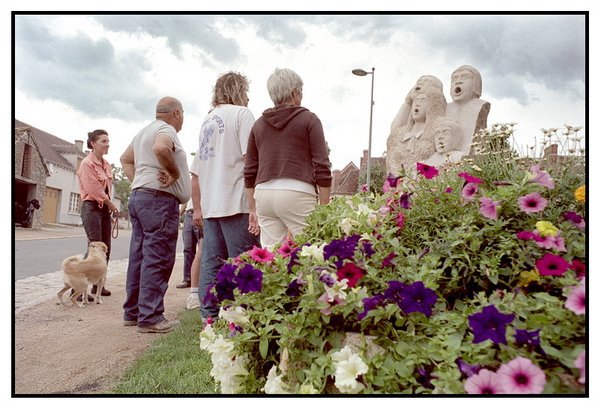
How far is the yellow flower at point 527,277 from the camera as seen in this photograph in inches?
67.9

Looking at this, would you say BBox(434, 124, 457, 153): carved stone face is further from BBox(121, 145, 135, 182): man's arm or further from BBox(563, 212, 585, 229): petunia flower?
BBox(563, 212, 585, 229): petunia flower

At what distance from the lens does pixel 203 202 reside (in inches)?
136

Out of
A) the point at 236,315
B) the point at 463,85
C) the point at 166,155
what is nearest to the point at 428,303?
the point at 236,315

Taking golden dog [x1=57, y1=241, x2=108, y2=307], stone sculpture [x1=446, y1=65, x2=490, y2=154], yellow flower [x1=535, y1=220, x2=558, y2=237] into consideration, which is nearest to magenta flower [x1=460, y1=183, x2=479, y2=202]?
yellow flower [x1=535, y1=220, x2=558, y2=237]

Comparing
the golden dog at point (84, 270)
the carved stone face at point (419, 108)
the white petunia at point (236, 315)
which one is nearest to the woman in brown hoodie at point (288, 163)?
the white petunia at point (236, 315)

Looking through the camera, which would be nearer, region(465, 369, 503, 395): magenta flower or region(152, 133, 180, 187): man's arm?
region(465, 369, 503, 395): magenta flower

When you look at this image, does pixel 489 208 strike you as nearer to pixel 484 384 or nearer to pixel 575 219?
pixel 575 219

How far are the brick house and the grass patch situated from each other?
1024 millimetres

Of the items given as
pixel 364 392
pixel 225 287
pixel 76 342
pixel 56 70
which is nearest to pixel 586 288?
pixel 364 392

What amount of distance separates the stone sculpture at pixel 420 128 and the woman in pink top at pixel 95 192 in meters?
3.70

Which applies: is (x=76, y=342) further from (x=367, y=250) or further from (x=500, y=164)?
(x=500, y=164)

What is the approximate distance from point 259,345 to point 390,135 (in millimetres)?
6026

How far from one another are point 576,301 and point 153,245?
278 centimetres

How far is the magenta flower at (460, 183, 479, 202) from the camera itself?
2.04m
